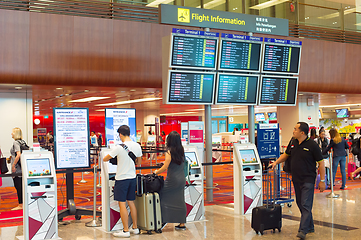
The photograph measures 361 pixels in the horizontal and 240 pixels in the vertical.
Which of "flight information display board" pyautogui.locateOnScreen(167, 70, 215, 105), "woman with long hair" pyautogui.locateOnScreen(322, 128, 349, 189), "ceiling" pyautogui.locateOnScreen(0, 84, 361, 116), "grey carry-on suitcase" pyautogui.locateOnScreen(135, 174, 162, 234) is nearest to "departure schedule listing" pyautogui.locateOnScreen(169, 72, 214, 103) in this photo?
"flight information display board" pyautogui.locateOnScreen(167, 70, 215, 105)

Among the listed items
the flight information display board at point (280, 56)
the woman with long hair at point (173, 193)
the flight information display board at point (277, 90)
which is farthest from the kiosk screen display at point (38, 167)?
the flight information display board at point (280, 56)

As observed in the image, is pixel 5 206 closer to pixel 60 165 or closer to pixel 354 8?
pixel 60 165

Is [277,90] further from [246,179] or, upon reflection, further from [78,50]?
[78,50]

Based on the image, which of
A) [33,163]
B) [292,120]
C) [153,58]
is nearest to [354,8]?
[292,120]

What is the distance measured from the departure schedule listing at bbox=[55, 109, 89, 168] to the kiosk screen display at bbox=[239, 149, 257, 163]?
8.44ft

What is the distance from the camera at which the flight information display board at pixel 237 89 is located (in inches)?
287

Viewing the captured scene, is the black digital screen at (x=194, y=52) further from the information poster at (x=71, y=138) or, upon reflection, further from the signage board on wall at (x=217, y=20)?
the information poster at (x=71, y=138)

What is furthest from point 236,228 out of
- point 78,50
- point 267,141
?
point 78,50

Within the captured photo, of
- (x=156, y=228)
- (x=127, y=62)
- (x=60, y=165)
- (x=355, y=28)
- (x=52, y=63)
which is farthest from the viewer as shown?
(x=355, y=28)

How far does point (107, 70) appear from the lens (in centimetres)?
872

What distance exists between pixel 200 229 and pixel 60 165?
2295mm

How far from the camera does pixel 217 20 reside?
7695 millimetres

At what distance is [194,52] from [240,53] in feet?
3.18

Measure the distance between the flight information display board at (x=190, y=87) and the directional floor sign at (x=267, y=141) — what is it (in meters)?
1.13
